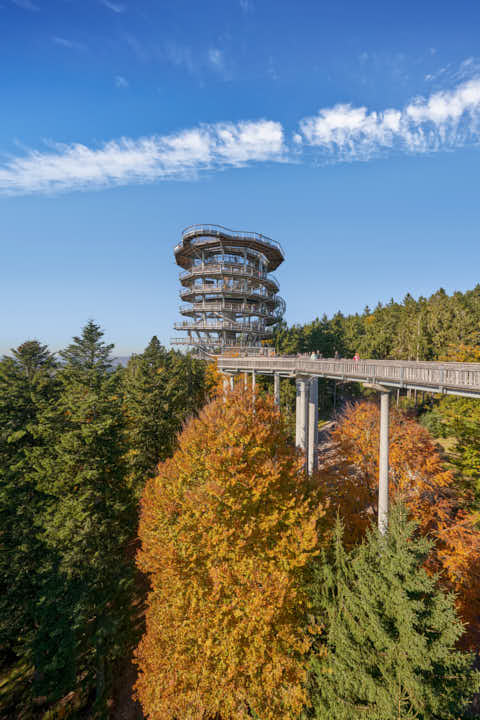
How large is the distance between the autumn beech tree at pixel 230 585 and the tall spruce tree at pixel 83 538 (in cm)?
293

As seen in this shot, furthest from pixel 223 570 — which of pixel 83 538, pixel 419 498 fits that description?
pixel 419 498

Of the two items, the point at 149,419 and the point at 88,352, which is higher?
the point at 88,352

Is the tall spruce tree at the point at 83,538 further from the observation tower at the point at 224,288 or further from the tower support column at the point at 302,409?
the observation tower at the point at 224,288

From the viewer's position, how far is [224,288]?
1670 inches

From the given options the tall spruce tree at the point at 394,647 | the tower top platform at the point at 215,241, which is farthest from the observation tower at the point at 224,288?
the tall spruce tree at the point at 394,647

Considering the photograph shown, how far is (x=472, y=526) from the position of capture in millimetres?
17484

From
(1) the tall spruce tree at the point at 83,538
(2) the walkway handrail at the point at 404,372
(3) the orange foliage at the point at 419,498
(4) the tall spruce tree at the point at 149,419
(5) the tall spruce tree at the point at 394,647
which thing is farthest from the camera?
(4) the tall spruce tree at the point at 149,419

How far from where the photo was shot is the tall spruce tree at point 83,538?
14.2 m

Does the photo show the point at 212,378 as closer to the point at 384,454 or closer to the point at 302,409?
the point at 302,409

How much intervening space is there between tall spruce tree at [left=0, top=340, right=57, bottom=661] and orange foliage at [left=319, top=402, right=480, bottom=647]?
56.0 feet

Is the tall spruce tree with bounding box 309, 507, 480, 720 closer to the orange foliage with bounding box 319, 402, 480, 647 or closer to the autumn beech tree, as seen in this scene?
the autumn beech tree

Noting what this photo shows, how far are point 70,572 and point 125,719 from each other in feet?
27.4

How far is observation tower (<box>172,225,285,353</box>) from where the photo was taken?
42.7 m

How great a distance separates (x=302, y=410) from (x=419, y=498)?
9110 millimetres
